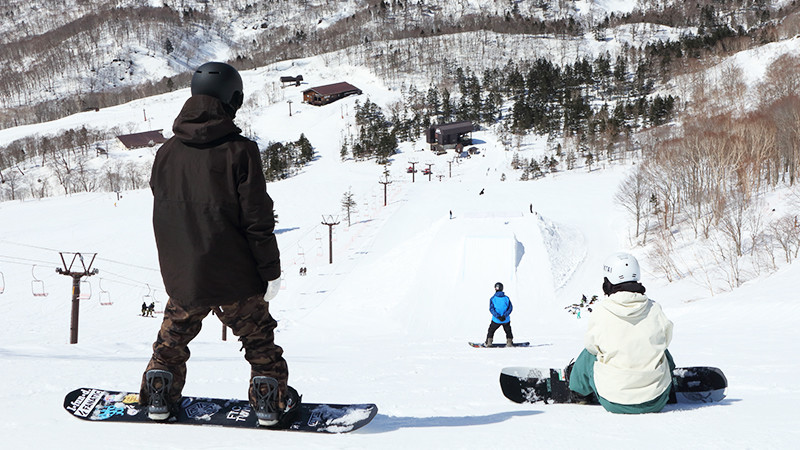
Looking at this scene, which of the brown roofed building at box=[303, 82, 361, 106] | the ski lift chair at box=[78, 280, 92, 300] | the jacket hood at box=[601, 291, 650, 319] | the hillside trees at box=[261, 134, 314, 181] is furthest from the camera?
the brown roofed building at box=[303, 82, 361, 106]

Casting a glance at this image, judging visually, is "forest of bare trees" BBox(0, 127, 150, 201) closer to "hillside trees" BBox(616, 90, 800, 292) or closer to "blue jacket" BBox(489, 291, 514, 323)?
"hillside trees" BBox(616, 90, 800, 292)

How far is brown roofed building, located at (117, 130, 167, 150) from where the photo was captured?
9662 centimetres

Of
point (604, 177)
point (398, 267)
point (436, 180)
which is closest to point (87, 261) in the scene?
point (398, 267)

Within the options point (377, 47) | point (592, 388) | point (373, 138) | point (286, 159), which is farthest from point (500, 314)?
point (377, 47)

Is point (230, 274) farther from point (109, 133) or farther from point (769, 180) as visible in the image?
point (109, 133)

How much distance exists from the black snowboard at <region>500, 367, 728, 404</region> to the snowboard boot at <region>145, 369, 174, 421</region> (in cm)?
242

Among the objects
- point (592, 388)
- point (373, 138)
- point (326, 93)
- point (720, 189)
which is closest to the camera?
point (592, 388)

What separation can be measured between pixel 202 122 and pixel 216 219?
1.67 ft

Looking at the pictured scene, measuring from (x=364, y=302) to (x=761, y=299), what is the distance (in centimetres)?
1545

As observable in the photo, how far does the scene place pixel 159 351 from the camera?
3.00 metres

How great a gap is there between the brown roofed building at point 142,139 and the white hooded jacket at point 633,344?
104492mm

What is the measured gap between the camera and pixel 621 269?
3.27 meters

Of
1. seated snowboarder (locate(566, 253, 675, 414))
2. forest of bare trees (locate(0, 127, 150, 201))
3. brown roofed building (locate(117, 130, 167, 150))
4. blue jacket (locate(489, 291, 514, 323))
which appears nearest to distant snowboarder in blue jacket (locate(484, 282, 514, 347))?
blue jacket (locate(489, 291, 514, 323))

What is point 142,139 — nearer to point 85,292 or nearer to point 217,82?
point 85,292
